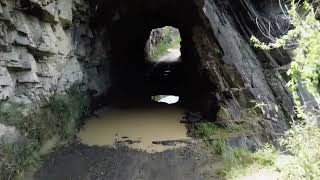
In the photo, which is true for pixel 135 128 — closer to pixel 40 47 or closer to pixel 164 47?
pixel 40 47

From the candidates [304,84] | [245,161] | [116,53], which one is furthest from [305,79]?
[116,53]

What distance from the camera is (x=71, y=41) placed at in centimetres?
1059

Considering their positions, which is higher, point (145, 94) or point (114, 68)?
point (114, 68)

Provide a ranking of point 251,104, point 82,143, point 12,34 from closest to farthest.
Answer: point 12,34, point 82,143, point 251,104

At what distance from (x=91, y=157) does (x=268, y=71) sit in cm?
631

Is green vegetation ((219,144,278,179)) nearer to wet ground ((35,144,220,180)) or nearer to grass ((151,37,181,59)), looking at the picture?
wet ground ((35,144,220,180))

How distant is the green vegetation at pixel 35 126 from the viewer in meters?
7.22

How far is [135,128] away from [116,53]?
6026 mm

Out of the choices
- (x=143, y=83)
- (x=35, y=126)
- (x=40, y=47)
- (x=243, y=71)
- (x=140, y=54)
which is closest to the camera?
(x=35, y=126)

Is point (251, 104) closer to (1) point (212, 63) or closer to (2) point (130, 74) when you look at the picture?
(1) point (212, 63)

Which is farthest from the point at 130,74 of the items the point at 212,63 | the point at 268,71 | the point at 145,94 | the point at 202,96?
the point at 268,71

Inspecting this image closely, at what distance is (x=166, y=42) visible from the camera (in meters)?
39.7

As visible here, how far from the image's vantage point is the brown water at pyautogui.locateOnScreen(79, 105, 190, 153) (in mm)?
10172

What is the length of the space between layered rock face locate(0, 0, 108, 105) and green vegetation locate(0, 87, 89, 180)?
0.99ft
